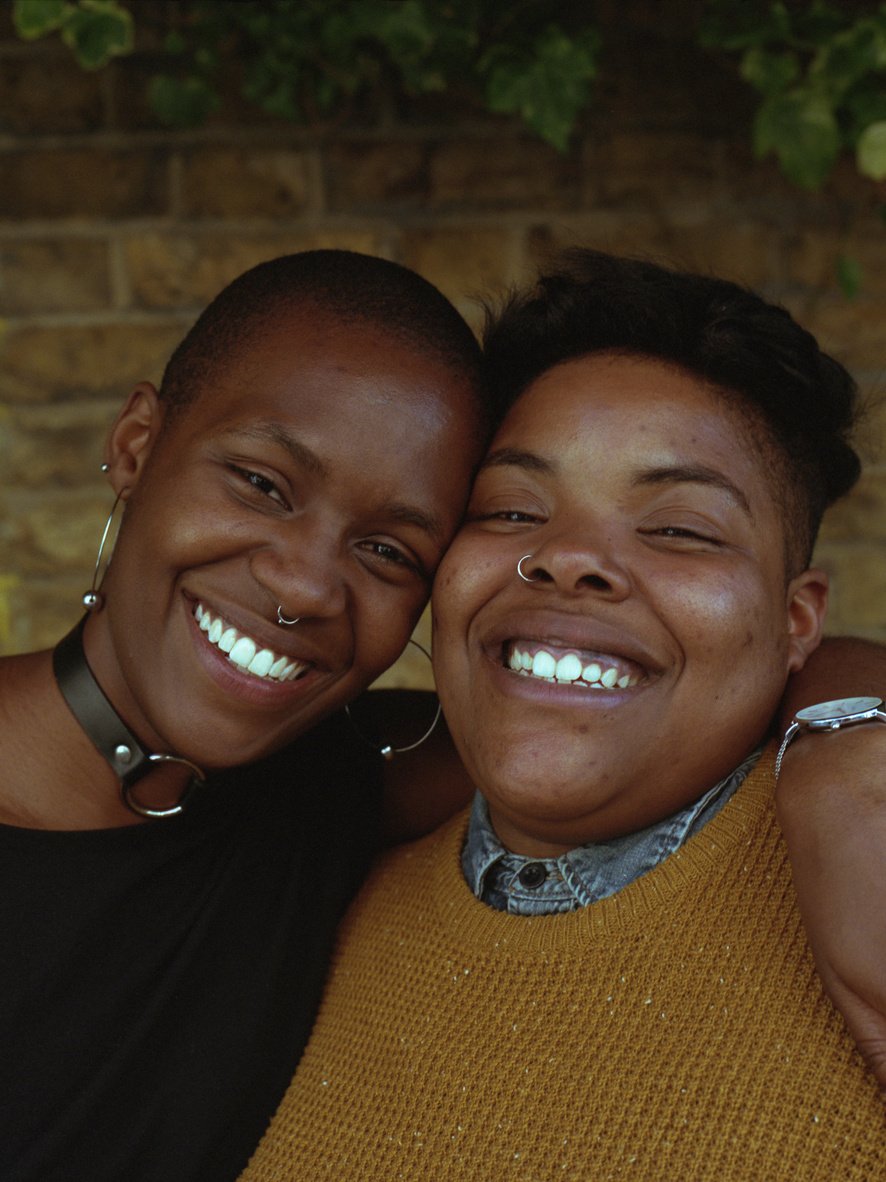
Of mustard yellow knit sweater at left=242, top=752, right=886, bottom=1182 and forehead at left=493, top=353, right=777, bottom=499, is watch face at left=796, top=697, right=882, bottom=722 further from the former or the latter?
forehead at left=493, top=353, right=777, bottom=499

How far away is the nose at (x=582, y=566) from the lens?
1663 millimetres

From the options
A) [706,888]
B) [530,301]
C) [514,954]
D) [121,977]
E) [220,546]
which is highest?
[530,301]

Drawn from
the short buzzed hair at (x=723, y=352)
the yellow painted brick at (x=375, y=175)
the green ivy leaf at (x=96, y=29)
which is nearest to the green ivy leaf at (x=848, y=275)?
→ the short buzzed hair at (x=723, y=352)

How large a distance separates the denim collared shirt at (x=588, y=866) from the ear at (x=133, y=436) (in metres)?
0.83

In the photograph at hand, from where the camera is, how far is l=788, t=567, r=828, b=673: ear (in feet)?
5.96

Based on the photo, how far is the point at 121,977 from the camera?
1760 millimetres

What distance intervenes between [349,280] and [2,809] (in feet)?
3.10


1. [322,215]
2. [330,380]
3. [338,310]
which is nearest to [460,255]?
[322,215]

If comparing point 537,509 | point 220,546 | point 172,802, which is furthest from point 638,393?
point 172,802

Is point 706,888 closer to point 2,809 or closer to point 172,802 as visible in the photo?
point 172,802

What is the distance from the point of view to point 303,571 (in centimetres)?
179

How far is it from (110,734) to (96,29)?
1460 millimetres

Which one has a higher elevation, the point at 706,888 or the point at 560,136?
the point at 560,136

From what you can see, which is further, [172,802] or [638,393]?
[172,802]
